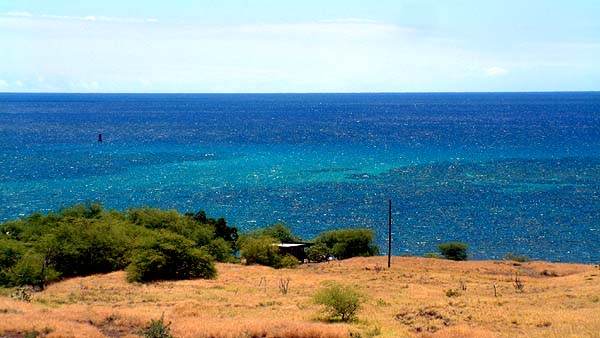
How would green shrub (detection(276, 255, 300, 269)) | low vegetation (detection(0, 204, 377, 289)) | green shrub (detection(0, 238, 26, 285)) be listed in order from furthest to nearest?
green shrub (detection(276, 255, 300, 269)) → low vegetation (detection(0, 204, 377, 289)) → green shrub (detection(0, 238, 26, 285))

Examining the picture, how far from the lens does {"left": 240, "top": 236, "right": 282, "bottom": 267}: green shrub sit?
2069 inches

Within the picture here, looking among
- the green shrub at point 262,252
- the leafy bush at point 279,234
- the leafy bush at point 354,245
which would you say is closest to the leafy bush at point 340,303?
the green shrub at point 262,252

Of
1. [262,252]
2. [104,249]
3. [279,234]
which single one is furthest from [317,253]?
[104,249]

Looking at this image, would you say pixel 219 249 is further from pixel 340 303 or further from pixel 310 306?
pixel 340 303

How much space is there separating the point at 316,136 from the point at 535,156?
5893 cm

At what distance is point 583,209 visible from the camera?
2948 inches

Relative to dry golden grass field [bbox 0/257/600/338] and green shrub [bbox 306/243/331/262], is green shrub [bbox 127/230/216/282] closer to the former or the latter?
dry golden grass field [bbox 0/257/600/338]

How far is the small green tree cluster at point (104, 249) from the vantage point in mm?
41938

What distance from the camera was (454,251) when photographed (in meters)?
57.6

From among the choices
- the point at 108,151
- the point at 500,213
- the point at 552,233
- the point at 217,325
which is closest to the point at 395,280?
the point at 217,325

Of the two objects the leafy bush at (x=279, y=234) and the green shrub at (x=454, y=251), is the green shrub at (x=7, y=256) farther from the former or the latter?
the green shrub at (x=454, y=251)

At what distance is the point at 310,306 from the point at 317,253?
26.7 metres

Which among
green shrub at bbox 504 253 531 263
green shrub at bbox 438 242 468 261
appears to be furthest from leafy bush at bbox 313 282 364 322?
green shrub at bbox 438 242 468 261

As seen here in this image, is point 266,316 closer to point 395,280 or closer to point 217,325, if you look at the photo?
point 217,325
